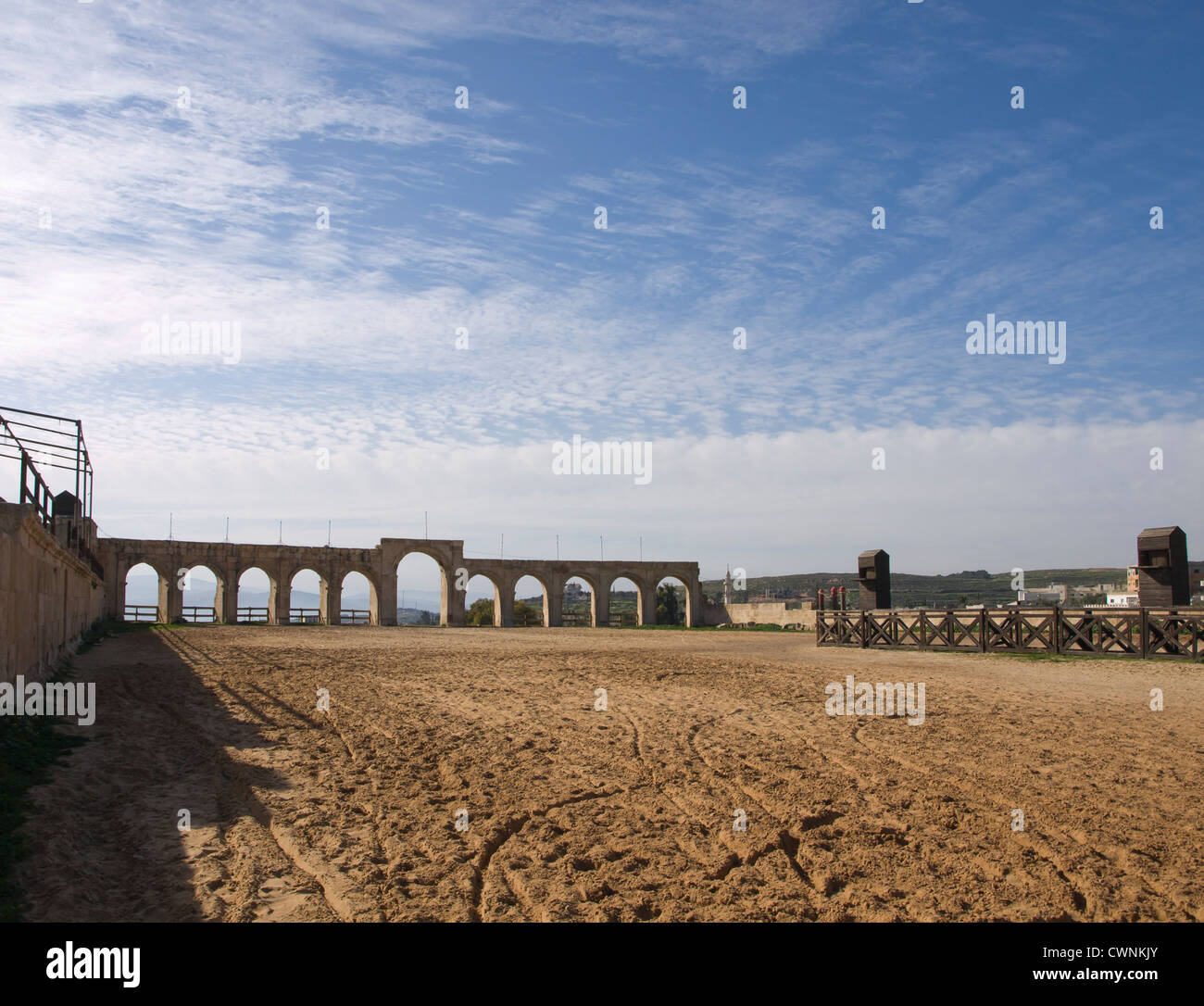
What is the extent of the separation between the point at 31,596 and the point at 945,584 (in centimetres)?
10857

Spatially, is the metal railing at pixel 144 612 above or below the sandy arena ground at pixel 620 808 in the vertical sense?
below

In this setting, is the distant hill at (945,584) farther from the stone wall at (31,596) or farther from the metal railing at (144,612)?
the stone wall at (31,596)

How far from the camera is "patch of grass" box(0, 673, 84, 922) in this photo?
3887 millimetres

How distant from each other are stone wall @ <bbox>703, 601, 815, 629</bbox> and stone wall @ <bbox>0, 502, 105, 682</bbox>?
24609 mm

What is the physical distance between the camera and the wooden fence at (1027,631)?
1434cm

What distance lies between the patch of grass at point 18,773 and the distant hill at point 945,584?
76779mm

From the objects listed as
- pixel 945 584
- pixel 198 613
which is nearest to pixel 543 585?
pixel 198 613

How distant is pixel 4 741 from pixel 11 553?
225cm

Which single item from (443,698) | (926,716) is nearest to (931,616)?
(926,716)

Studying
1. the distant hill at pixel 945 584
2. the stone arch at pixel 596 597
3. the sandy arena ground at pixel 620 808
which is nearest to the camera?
the sandy arena ground at pixel 620 808

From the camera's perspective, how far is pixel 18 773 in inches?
230
